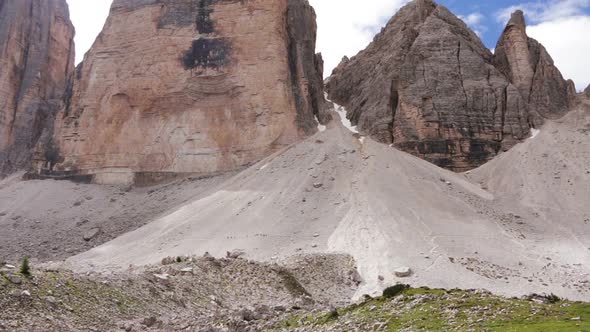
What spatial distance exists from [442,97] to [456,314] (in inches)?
2015

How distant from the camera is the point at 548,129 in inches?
2378

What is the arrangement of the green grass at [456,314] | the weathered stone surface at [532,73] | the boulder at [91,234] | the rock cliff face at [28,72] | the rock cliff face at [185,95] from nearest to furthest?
the green grass at [456,314] < the boulder at [91,234] < the rock cliff face at [185,95] < the weathered stone surface at [532,73] < the rock cliff face at [28,72]

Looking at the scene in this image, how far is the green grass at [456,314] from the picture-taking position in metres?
12.4

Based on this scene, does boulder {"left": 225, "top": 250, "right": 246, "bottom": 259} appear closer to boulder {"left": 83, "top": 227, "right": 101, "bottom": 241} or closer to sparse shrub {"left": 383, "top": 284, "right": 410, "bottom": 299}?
boulder {"left": 83, "top": 227, "right": 101, "bottom": 241}

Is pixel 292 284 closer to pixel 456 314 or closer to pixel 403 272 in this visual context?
pixel 403 272

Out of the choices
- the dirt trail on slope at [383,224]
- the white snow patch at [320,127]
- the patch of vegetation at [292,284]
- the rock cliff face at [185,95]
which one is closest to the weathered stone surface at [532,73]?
the dirt trail on slope at [383,224]

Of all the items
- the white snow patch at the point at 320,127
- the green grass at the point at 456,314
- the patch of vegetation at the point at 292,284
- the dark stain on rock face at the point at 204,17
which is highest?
the dark stain on rock face at the point at 204,17

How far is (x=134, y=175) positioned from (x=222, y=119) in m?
9.76

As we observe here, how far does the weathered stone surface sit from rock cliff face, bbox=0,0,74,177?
5175 cm

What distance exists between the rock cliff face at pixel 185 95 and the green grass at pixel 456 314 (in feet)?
130

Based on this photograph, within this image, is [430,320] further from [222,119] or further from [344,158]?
[222,119]

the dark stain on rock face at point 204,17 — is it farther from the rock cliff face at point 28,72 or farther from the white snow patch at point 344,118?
the rock cliff face at point 28,72

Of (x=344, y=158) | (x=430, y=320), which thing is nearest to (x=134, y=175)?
(x=344, y=158)

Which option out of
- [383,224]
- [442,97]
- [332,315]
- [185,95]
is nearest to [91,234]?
[185,95]
